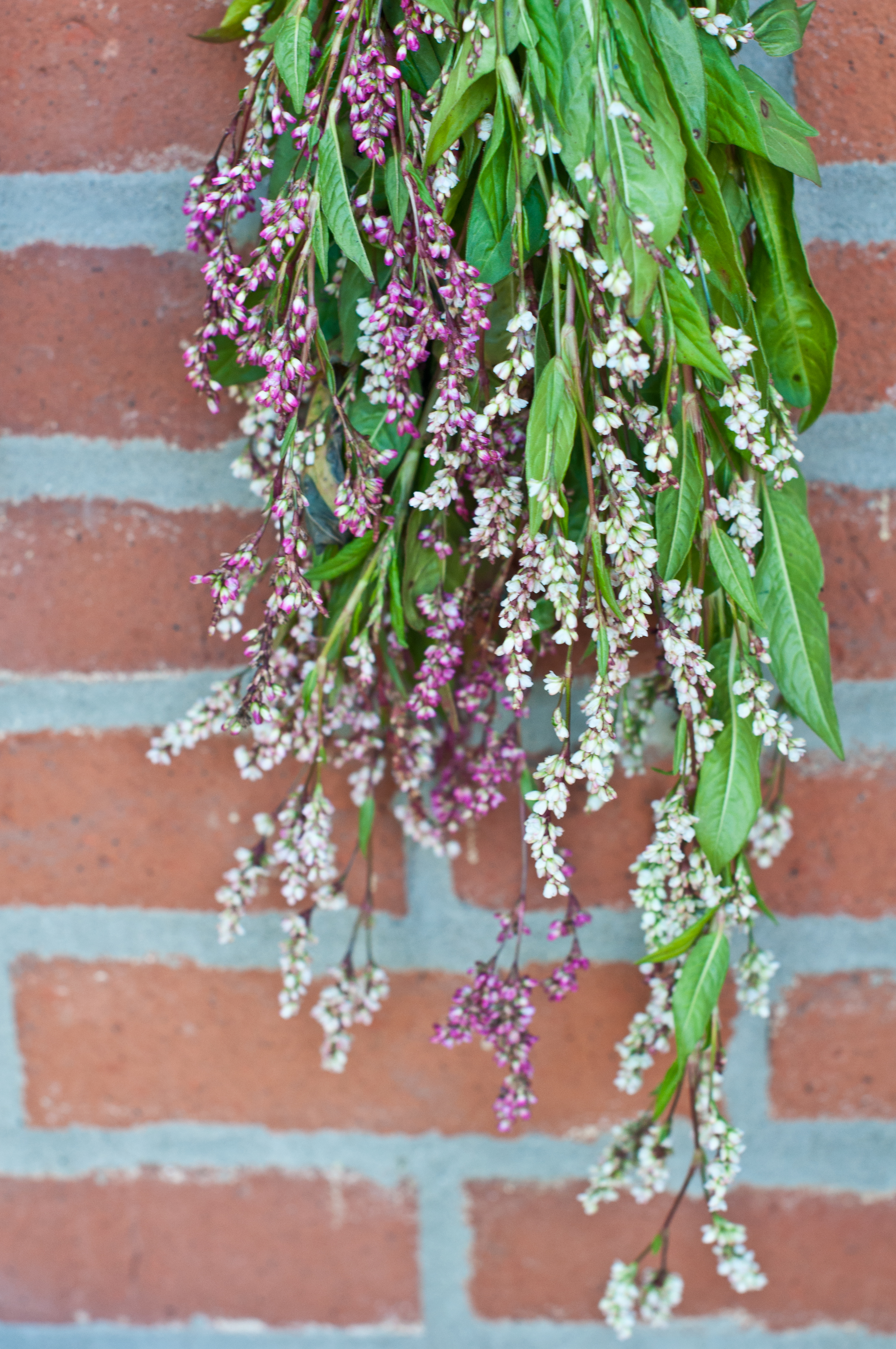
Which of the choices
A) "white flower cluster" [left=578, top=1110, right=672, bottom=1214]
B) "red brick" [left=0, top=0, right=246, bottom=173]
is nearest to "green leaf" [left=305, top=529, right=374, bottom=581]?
"red brick" [left=0, top=0, right=246, bottom=173]

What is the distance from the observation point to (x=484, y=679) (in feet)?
1.81

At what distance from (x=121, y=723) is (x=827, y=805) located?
556mm

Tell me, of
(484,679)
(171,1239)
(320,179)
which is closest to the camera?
(320,179)

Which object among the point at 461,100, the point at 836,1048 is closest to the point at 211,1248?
the point at 836,1048

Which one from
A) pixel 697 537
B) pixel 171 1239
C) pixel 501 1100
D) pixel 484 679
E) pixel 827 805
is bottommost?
pixel 171 1239

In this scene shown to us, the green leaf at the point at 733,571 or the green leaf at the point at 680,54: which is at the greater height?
the green leaf at the point at 680,54

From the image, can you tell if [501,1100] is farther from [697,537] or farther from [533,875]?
[697,537]

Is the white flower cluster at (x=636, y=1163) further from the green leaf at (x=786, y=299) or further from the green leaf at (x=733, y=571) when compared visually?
the green leaf at (x=786, y=299)

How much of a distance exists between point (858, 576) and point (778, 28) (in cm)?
35

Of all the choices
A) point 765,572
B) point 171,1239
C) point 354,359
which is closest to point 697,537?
point 765,572

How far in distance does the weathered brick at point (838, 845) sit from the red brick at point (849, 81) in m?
0.43

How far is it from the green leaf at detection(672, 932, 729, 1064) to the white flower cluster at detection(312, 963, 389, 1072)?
0.22 metres

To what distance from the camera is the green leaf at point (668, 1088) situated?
1.81 feet

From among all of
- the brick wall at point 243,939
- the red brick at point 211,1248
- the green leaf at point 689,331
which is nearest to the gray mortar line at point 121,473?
the brick wall at point 243,939
